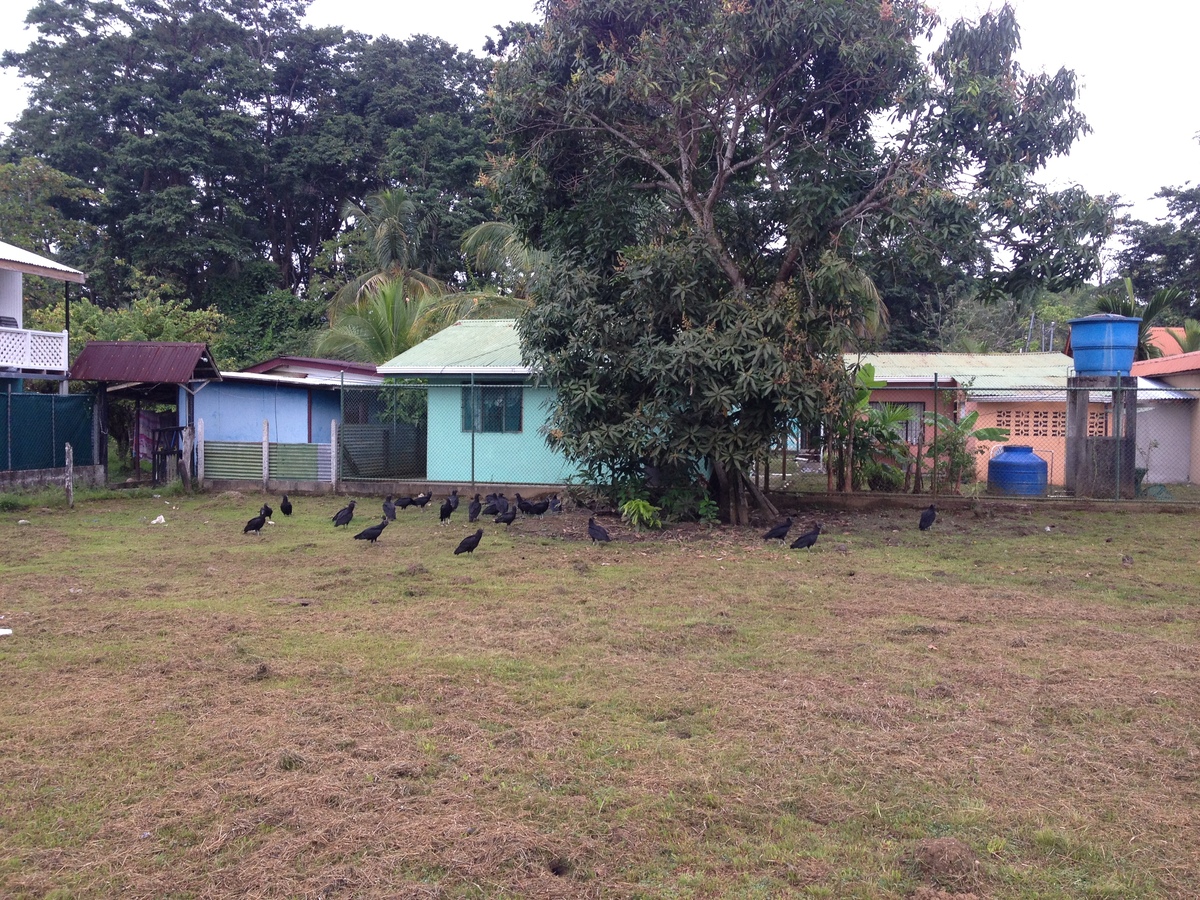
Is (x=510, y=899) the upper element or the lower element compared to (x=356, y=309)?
lower

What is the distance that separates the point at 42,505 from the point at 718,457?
11435 mm

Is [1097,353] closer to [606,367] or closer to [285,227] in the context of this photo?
[606,367]

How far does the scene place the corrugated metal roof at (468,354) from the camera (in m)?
17.7

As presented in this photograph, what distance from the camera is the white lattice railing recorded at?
60.3 feet

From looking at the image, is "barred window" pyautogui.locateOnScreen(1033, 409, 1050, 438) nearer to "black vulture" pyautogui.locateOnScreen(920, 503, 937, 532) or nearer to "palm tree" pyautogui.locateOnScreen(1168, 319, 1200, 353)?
"palm tree" pyautogui.locateOnScreen(1168, 319, 1200, 353)

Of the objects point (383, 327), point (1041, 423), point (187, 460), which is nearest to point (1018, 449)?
point (1041, 423)

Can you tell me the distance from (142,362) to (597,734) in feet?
53.5

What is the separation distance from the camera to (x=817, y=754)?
15.5 ft

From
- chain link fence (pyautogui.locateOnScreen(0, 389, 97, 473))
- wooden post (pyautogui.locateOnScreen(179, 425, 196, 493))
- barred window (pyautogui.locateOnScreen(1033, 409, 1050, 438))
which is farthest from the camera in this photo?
barred window (pyautogui.locateOnScreen(1033, 409, 1050, 438))

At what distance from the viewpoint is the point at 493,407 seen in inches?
712

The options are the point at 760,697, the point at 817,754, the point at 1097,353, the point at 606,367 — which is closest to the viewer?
the point at 817,754

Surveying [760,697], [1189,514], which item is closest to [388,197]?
[1189,514]

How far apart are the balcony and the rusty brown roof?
106cm

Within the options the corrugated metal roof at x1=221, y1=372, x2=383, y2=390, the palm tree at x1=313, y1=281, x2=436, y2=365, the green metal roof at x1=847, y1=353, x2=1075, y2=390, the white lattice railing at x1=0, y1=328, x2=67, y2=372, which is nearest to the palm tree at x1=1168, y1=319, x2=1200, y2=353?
the green metal roof at x1=847, y1=353, x2=1075, y2=390
